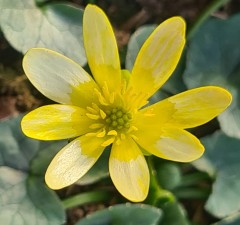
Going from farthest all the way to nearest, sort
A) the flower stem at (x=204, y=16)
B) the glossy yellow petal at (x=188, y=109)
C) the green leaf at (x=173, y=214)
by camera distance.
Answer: the flower stem at (x=204, y=16) < the green leaf at (x=173, y=214) < the glossy yellow petal at (x=188, y=109)

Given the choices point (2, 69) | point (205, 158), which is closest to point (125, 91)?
point (205, 158)

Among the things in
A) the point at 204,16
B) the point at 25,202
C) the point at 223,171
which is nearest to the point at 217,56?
the point at 204,16

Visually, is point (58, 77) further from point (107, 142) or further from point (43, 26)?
point (43, 26)

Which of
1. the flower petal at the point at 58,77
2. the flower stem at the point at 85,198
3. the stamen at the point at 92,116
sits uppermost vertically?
the flower petal at the point at 58,77

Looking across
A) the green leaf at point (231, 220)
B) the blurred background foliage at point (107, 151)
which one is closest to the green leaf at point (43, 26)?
the blurred background foliage at point (107, 151)

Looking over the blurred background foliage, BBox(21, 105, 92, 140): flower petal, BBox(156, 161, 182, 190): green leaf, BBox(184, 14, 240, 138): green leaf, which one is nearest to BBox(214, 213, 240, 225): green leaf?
the blurred background foliage

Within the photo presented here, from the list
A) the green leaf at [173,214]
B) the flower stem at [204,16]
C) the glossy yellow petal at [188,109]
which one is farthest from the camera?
the flower stem at [204,16]

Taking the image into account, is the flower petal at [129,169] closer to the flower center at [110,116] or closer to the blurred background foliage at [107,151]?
the flower center at [110,116]
